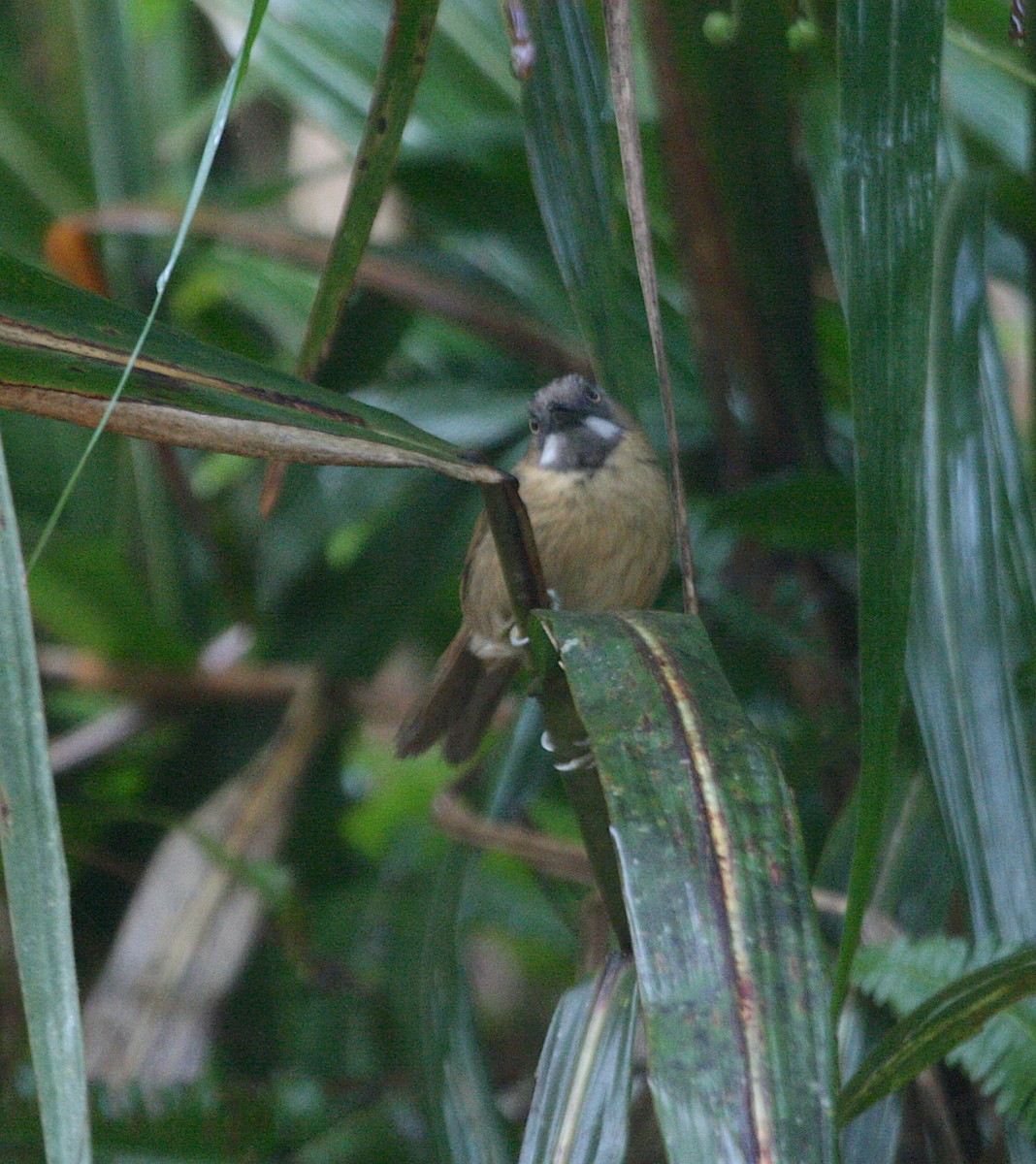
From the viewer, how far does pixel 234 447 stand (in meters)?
1.05

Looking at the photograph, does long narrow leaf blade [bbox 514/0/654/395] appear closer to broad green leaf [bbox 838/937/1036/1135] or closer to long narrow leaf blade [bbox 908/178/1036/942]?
long narrow leaf blade [bbox 908/178/1036/942]

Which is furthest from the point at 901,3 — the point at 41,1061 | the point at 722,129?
the point at 722,129

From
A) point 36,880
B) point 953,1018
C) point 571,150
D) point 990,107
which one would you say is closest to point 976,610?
point 953,1018

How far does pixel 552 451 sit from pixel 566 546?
8.0 inches

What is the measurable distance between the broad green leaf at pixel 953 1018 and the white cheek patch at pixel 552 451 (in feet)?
3.83

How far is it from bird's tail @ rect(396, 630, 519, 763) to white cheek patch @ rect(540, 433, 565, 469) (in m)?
0.35

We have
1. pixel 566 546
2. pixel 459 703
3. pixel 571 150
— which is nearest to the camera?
pixel 571 150

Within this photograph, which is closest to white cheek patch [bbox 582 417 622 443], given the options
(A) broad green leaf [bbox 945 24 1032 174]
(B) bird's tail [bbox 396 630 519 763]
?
(B) bird's tail [bbox 396 630 519 763]

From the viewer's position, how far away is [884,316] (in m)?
1.13

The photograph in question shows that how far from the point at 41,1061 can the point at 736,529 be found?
6.00ft

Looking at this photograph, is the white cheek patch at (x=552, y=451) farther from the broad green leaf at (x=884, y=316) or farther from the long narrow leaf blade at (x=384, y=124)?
the broad green leaf at (x=884, y=316)

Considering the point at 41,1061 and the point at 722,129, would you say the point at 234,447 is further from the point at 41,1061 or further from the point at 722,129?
the point at 722,129

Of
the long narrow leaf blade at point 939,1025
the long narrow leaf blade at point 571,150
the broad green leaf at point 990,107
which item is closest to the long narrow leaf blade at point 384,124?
the long narrow leaf blade at point 571,150

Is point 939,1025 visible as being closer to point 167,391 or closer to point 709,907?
point 709,907
